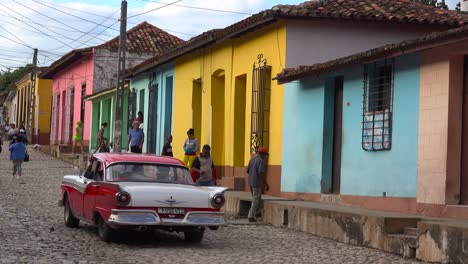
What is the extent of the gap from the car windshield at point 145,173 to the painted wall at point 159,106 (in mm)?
14989

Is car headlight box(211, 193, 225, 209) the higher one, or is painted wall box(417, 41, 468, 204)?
painted wall box(417, 41, 468, 204)

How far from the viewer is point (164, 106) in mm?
27766

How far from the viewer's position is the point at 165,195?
10969 millimetres

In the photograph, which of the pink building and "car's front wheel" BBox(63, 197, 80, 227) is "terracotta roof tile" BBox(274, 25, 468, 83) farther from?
the pink building

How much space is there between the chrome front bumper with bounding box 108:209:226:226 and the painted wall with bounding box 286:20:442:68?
7009 millimetres

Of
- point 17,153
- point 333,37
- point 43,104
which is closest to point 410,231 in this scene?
point 333,37

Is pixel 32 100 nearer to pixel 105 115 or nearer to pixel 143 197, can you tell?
pixel 105 115

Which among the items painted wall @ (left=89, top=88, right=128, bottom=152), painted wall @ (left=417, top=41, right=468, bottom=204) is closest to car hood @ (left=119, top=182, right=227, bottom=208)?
painted wall @ (left=417, top=41, right=468, bottom=204)

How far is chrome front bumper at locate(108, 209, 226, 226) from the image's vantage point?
10695mm

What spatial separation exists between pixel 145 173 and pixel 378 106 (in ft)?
14.8

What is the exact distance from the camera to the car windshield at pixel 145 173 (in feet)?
38.7

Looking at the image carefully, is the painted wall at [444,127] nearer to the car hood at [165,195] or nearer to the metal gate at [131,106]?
the car hood at [165,195]

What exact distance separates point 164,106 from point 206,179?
12.4m

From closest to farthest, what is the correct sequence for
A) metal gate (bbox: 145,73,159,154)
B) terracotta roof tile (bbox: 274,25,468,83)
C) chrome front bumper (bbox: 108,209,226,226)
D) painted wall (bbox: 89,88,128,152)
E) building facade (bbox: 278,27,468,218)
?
chrome front bumper (bbox: 108,209,226,226)
terracotta roof tile (bbox: 274,25,468,83)
building facade (bbox: 278,27,468,218)
metal gate (bbox: 145,73,159,154)
painted wall (bbox: 89,88,128,152)
